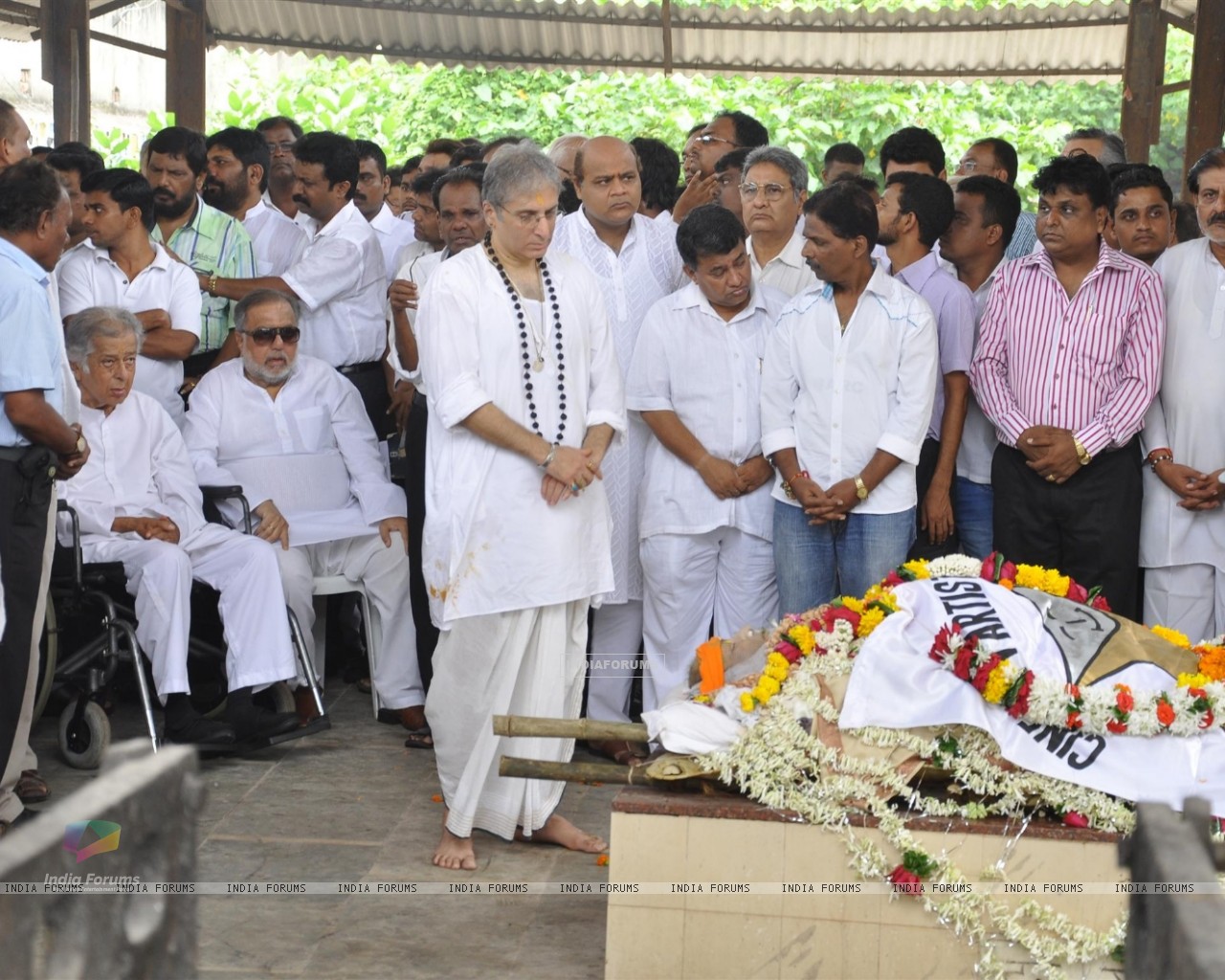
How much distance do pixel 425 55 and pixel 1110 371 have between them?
7.14 meters

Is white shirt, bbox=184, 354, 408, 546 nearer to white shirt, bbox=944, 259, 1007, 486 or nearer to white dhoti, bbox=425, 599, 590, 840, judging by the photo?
white dhoti, bbox=425, 599, 590, 840

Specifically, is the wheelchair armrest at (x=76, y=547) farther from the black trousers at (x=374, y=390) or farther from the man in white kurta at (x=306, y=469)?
the black trousers at (x=374, y=390)

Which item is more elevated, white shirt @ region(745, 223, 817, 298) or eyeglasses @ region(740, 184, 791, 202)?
eyeglasses @ region(740, 184, 791, 202)

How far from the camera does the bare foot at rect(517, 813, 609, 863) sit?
16.7 ft

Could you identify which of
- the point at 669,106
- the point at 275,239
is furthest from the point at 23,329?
the point at 669,106

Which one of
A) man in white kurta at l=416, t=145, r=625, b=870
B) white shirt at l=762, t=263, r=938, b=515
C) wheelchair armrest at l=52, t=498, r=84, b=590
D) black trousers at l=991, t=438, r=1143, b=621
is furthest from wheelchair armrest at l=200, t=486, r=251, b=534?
black trousers at l=991, t=438, r=1143, b=621

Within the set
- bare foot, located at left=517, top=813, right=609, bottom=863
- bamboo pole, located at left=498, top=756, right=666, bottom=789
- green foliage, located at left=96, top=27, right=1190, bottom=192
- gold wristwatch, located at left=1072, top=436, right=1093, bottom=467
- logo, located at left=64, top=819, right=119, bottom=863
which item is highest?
green foliage, located at left=96, top=27, right=1190, bottom=192

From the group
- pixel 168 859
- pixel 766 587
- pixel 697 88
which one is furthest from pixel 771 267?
pixel 697 88

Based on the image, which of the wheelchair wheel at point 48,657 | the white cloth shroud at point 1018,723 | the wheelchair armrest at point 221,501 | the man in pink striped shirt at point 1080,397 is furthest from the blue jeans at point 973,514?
the wheelchair wheel at point 48,657

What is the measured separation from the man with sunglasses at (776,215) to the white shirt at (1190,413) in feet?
4.29

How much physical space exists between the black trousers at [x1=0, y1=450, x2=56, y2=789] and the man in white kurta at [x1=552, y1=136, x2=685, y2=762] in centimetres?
204

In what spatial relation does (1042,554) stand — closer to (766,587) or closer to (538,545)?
(766,587)

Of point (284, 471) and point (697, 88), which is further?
point (697, 88)

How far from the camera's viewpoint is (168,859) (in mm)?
1874
